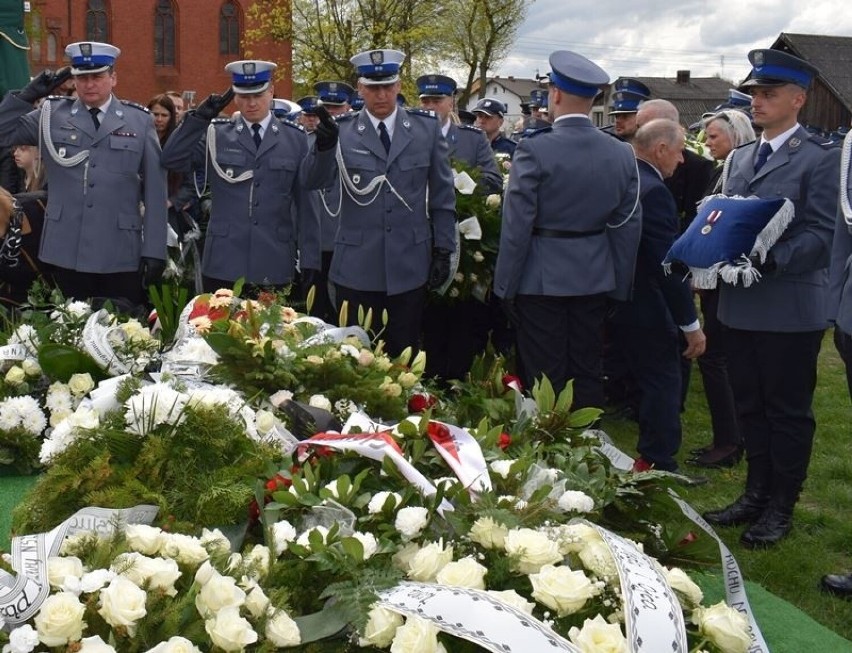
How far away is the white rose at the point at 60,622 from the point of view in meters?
1.71

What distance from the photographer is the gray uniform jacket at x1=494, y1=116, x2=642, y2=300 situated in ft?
15.3

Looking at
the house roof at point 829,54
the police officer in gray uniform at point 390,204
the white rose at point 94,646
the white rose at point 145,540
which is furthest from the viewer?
the house roof at point 829,54

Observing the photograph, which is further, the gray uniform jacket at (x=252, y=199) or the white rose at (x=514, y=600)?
the gray uniform jacket at (x=252, y=199)

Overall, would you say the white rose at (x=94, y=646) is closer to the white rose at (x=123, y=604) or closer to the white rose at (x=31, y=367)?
the white rose at (x=123, y=604)

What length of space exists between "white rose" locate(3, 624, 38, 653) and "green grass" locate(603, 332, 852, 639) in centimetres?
280

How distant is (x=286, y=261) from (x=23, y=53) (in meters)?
2.15

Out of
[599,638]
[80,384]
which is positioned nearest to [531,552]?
[599,638]

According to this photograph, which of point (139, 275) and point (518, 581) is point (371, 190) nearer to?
point (139, 275)

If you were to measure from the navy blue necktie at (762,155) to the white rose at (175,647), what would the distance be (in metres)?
3.32

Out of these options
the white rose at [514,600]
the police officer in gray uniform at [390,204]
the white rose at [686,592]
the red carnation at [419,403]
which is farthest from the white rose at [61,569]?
the police officer in gray uniform at [390,204]

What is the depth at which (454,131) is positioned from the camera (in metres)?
7.75

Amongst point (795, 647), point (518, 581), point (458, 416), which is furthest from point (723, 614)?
point (795, 647)

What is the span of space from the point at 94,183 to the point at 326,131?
1.36 m

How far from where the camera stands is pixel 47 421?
3682mm
